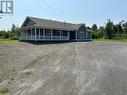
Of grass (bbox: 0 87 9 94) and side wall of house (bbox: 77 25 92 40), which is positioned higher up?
side wall of house (bbox: 77 25 92 40)

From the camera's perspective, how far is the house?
33.5 metres

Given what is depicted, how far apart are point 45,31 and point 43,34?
1148 mm

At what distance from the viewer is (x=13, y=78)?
26.2ft

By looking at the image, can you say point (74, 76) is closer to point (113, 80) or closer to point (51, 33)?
point (113, 80)

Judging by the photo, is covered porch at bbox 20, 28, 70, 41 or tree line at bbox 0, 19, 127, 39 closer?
covered porch at bbox 20, 28, 70, 41

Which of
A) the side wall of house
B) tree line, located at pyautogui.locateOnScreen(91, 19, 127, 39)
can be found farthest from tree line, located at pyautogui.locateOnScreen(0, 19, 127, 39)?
the side wall of house

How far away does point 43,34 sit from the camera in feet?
113

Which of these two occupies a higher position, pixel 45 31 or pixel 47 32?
pixel 45 31

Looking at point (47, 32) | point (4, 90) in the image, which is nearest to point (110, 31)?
point (47, 32)

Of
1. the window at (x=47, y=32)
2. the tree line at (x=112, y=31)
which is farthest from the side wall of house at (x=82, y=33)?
the tree line at (x=112, y=31)

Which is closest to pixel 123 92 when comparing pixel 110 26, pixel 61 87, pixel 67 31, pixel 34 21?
pixel 61 87

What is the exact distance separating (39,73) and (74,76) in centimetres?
178

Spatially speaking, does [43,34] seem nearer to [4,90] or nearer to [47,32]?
[47,32]

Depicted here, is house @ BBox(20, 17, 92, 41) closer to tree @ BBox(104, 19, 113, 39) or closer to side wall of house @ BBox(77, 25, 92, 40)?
side wall of house @ BBox(77, 25, 92, 40)
